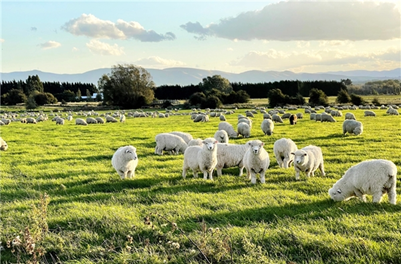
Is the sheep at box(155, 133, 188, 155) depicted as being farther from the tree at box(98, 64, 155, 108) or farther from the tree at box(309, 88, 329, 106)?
the tree at box(98, 64, 155, 108)

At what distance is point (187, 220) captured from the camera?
233 inches

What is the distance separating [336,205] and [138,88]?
73650 millimetres

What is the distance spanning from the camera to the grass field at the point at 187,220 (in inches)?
177

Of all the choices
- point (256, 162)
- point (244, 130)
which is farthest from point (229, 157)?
point (244, 130)

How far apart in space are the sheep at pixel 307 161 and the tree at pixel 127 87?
69.2 meters

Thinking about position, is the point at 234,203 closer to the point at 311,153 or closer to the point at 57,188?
the point at 311,153

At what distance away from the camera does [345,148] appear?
1407cm

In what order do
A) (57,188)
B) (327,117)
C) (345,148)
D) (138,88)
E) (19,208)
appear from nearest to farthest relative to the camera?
(19,208), (57,188), (345,148), (327,117), (138,88)

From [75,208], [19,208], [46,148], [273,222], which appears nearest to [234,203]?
[273,222]

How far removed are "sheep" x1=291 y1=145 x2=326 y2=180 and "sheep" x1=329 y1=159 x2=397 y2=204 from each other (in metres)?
1.86

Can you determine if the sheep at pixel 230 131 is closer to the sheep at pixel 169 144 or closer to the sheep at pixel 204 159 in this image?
the sheep at pixel 169 144

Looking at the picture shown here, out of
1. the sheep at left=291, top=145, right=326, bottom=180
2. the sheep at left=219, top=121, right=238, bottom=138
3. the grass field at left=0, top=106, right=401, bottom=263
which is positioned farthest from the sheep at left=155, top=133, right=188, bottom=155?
the sheep at left=291, top=145, right=326, bottom=180

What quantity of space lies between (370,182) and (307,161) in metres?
2.52

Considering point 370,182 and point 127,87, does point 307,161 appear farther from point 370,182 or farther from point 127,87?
point 127,87
